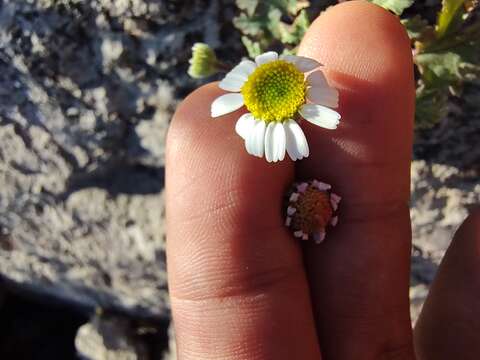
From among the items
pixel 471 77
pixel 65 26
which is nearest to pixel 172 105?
pixel 65 26

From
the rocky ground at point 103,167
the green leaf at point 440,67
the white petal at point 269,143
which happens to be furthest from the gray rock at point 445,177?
the white petal at point 269,143

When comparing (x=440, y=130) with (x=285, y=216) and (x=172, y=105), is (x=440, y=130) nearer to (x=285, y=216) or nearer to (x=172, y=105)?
(x=285, y=216)

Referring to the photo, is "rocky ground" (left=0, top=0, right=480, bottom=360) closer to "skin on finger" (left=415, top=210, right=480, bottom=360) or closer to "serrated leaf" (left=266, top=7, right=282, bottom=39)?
"serrated leaf" (left=266, top=7, right=282, bottom=39)

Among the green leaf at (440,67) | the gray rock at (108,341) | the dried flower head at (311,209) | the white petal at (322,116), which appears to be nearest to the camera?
the white petal at (322,116)

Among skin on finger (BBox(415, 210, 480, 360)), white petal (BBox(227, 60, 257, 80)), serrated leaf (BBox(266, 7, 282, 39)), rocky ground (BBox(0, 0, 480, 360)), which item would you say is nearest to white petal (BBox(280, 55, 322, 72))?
white petal (BBox(227, 60, 257, 80))

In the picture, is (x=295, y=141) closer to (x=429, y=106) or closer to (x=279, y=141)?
(x=279, y=141)

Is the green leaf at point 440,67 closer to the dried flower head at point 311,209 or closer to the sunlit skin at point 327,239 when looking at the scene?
the sunlit skin at point 327,239

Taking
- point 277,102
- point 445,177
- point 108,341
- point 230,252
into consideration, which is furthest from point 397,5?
point 108,341
